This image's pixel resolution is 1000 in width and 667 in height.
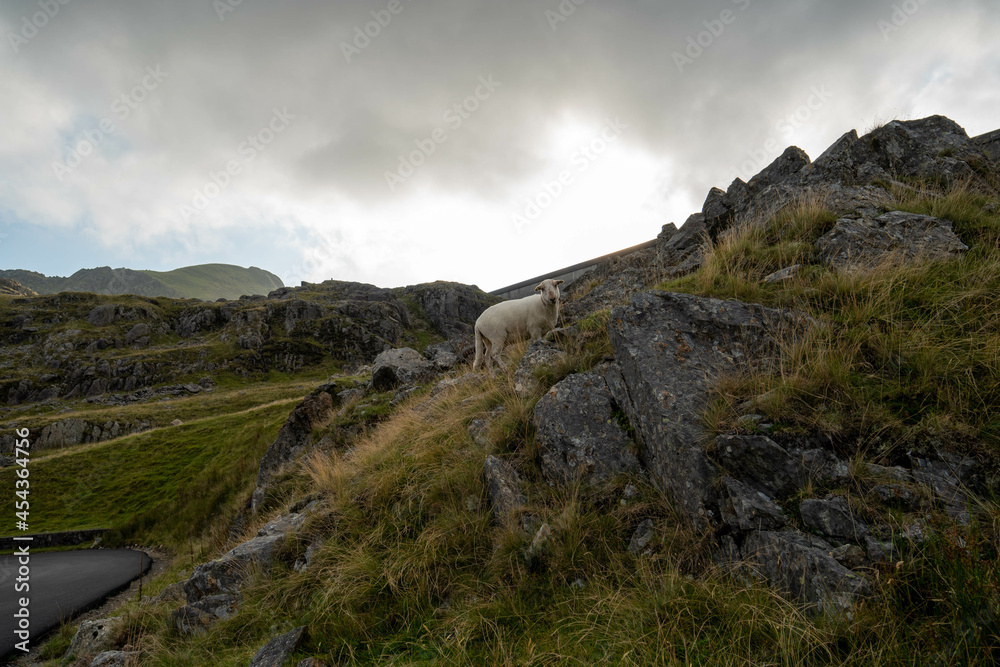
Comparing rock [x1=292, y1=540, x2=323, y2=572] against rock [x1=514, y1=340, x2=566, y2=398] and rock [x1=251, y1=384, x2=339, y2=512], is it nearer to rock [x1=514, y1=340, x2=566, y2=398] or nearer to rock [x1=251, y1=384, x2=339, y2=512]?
rock [x1=514, y1=340, x2=566, y2=398]

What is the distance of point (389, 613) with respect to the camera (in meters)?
4.40

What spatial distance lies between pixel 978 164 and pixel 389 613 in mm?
Answer: 14516

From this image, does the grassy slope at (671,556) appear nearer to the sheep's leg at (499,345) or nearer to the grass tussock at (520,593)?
the grass tussock at (520,593)

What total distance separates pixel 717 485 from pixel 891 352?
2.46m

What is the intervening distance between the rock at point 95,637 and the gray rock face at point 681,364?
9.90 meters

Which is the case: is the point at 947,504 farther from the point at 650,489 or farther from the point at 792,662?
the point at 650,489

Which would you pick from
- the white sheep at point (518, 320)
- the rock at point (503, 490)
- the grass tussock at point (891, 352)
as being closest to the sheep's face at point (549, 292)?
the white sheep at point (518, 320)

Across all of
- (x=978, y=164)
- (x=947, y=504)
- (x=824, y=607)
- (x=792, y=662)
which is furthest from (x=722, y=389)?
(x=978, y=164)

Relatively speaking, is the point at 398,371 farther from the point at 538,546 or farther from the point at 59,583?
the point at 59,583

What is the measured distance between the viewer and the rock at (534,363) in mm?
7195

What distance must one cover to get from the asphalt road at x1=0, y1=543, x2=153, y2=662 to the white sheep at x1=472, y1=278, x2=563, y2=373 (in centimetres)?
1327

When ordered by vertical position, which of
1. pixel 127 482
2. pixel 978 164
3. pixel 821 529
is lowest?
pixel 127 482

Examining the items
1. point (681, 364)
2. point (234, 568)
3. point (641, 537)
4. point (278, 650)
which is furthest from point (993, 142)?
point (234, 568)

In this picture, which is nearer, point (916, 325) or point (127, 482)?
point (916, 325)
